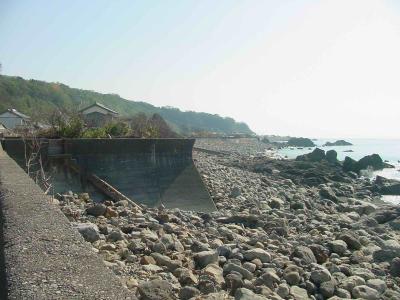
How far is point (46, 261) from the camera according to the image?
2.70 meters

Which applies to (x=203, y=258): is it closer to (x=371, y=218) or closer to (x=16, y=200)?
(x=16, y=200)

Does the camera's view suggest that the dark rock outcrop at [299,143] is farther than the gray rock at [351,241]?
Yes

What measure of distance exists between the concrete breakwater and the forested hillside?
5649 millimetres

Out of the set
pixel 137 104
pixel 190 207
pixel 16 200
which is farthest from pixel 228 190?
pixel 137 104

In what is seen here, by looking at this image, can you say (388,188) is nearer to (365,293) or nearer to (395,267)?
(395,267)

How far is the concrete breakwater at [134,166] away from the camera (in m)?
10.4

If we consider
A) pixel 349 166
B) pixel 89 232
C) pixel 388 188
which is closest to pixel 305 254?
pixel 89 232

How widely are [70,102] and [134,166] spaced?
63474mm

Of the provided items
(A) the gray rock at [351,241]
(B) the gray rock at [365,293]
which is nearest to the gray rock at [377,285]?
(B) the gray rock at [365,293]

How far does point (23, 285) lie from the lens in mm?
2271

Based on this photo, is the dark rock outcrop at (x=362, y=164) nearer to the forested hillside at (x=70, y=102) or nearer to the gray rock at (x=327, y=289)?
the forested hillside at (x=70, y=102)

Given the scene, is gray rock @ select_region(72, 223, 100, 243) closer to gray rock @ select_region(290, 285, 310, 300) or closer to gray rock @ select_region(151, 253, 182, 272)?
gray rock @ select_region(151, 253, 182, 272)

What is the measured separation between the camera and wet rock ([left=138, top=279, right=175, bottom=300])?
3971 mm

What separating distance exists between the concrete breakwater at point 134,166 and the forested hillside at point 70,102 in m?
5.65
